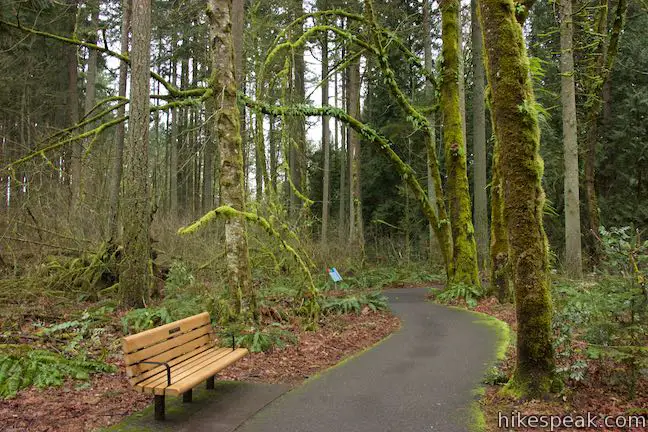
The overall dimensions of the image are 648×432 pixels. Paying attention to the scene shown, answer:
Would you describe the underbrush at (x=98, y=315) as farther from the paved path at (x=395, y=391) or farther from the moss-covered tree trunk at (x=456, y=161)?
the moss-covered tree trunk at (x=456, y=161)

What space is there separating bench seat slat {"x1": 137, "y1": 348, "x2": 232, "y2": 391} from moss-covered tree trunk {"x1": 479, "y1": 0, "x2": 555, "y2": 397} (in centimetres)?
338

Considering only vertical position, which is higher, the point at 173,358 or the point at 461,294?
the point at 173,358

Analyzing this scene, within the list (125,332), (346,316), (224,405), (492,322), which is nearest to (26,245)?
(125,332)

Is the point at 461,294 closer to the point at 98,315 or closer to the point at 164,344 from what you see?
the point at 98,315

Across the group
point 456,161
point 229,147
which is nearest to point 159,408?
point 229,147

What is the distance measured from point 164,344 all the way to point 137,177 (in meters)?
4.84

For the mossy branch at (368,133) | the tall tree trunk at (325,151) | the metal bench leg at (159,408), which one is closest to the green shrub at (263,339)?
the metal bench leg at (159,408)

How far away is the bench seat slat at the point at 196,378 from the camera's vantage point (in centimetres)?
425

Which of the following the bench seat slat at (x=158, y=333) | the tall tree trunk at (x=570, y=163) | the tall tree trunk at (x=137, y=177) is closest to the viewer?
the bench seat slat at (x=158, y=333)

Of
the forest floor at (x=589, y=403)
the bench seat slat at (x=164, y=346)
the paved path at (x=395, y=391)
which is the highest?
the bench seat slat at (x=164, y=346)

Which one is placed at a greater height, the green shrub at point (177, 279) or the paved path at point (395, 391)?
the green shrub at point (177, 279)

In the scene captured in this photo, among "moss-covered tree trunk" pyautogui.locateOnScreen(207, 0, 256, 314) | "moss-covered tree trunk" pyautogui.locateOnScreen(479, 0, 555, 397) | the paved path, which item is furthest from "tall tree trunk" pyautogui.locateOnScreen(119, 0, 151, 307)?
"moss-covered tree trunk" pyautogui.locateOnScreen(479, 0, 555, 397)

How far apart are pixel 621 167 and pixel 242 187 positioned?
20775 mm

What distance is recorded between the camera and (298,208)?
15008 mm
